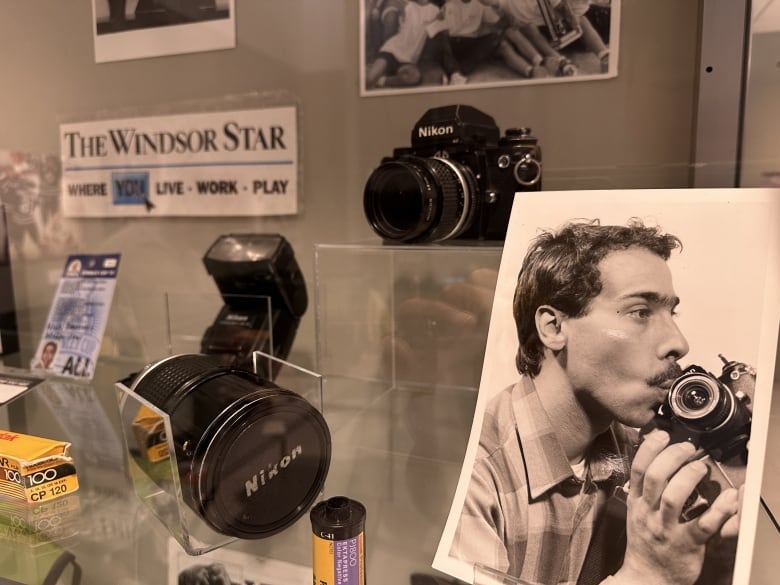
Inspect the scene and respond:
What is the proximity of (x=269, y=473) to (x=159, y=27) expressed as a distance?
0.86 meters

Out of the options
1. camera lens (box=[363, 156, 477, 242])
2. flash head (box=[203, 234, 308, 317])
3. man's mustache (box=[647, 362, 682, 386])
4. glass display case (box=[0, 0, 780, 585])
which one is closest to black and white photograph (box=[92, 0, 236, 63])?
glass display case (box=[0, 0, 780, 585])

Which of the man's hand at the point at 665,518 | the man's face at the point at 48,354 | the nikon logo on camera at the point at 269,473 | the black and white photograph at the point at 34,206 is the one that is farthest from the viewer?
the black and white photograph at the point at 34,206

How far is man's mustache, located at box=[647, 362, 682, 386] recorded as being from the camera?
45 centimetres

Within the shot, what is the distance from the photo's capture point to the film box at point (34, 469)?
600mm

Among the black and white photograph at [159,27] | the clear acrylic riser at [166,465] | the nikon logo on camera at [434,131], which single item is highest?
the black and white photograph at [159,27]

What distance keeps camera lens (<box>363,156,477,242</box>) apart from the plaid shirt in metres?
0.23

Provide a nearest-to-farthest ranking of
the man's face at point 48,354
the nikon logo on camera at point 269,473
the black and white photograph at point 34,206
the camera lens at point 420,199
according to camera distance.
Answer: the nikon logo on camera at point 269,473
the camera lens at point 420,199
the man's face at point 48,354
the black and white photograph at point 34,206

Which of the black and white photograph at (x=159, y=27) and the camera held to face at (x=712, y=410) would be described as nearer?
the camera held to face at (x=712, y=410)

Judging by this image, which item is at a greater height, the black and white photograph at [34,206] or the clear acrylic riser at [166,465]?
the black and white photograph at [34,206]

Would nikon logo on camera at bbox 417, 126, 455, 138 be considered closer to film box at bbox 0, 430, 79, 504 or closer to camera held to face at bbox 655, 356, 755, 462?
camera held to face at bbox 655, 356, 755, 462

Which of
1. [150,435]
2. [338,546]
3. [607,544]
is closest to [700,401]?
[607,544]

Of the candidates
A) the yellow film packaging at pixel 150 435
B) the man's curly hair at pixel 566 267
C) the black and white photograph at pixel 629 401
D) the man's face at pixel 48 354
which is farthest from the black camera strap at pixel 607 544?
the man's face at pixel 48 354

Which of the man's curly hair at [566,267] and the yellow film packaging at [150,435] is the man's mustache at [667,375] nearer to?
the man's curly hair at [566,267]

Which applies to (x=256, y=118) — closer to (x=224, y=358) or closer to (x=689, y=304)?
(x=224, y=358)
